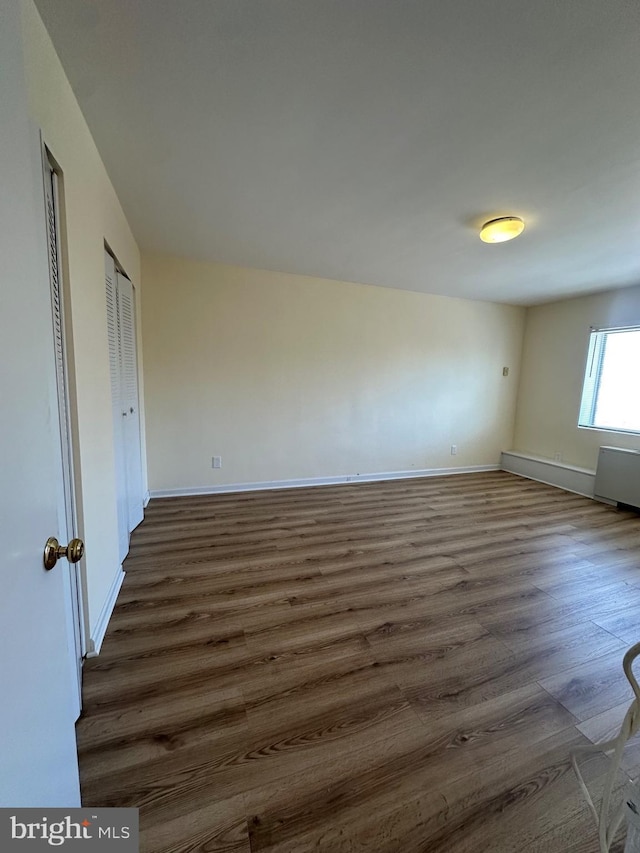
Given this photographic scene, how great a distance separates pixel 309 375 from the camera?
4.20m

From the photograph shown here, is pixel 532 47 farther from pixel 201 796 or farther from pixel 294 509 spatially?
pixel 294 509

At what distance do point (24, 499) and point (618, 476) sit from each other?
5189 millimetres

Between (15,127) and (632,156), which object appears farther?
(632,156)

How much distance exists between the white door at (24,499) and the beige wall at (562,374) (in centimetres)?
542

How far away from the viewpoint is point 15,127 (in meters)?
0.65

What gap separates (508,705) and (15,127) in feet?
7.97

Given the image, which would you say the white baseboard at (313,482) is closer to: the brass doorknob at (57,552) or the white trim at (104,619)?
the white trim at (104,619)

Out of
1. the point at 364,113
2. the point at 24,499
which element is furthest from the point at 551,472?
the point at 24,499

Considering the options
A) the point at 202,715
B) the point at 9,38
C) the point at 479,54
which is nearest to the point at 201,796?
the point at 202,715

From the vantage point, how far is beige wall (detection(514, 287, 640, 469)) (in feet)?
13.8

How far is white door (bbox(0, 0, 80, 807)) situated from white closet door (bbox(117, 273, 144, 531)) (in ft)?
6.79

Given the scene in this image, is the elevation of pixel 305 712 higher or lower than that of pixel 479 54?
lower

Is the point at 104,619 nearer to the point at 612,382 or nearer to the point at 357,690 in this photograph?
the point at 357,690

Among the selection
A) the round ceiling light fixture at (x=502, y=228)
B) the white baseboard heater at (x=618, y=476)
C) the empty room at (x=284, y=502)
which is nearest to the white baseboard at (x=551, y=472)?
the white baseboard heater at (x=618, y=476)
